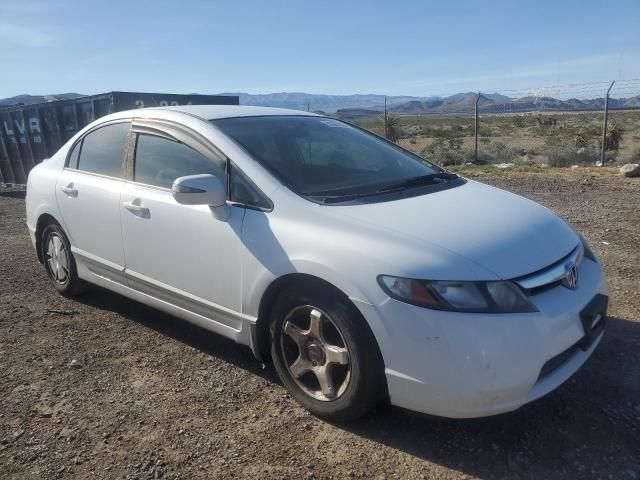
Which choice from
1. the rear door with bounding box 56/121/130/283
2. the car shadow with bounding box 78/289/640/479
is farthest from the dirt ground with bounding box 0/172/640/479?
the rear door with bounding box 56/121/130/283

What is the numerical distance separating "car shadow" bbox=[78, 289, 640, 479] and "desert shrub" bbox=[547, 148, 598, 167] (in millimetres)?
13564

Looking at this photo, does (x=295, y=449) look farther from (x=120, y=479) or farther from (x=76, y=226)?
(x=76, y=226)

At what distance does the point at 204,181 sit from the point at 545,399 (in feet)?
7.23

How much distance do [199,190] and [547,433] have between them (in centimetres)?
218

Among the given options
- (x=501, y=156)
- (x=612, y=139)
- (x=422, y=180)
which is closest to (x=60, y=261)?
(x=422, y=180)

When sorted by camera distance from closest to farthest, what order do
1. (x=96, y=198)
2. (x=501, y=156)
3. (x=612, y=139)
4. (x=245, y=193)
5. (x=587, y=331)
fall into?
1. (x=587, y=331)
2. (x=245, y=193)
3. (x=96, y=198)
4. (x=612, y=139)
5. (x=501, y=156)

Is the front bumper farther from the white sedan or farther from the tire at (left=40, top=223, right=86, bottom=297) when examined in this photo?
the tire at (left=40, top=223, right=86, bottom=297)

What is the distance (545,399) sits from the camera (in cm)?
307

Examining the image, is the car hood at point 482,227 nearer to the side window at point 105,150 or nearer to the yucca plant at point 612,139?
the side window at point 105,150

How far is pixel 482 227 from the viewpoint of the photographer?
2.82 metres

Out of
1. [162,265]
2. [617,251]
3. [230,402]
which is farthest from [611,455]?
[617,251]

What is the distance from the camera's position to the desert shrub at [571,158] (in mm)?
15799

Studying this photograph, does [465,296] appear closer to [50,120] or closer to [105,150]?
[105,150]

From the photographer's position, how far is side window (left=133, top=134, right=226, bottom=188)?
135 inches
